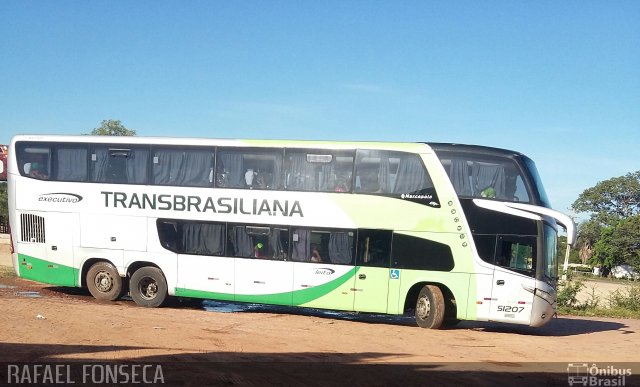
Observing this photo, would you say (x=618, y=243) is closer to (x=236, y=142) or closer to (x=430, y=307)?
(x=430, y=307)

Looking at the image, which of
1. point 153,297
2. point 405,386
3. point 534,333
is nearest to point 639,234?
point 534,333

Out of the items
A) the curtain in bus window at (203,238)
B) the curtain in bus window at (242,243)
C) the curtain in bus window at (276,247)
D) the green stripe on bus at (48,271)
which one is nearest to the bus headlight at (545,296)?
the curtain in bus window at (276,247)

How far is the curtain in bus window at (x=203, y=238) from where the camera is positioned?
55.0 feet

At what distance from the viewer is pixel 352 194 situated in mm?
15930

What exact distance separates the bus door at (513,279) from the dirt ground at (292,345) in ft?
1.85

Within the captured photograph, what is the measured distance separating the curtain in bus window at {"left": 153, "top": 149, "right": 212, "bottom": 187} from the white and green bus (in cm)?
3

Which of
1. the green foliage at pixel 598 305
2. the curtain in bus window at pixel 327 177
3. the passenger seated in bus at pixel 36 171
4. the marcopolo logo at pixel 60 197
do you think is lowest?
the green foliage at pixel 598 305

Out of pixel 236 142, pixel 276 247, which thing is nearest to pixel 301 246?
pixel 276 247

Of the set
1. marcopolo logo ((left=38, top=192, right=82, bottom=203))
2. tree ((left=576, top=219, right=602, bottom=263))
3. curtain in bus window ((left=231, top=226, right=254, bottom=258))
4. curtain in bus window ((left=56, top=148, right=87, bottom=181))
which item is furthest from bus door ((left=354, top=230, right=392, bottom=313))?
tree ((left=576, top=219, right=602, bottom=263))

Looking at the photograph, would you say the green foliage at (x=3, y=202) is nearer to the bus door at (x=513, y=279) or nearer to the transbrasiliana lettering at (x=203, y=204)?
the transbrasiliana lettering at (x=203, y=204)

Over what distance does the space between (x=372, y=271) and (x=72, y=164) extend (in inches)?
321

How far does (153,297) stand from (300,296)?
13.3ft

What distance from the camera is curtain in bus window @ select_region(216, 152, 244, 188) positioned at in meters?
16.5

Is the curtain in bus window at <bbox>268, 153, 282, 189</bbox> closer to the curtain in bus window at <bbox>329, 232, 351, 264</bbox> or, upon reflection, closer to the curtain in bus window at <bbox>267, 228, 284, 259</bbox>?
the curtain in bus window at <bbox>267, 228, 284, 259</bbox>
